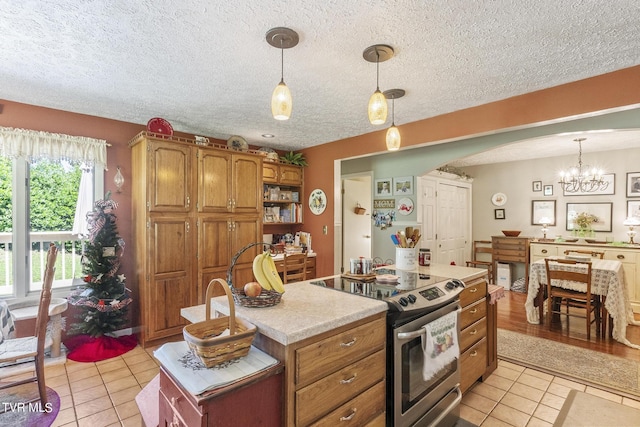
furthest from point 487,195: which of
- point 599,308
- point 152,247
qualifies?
point 152,247

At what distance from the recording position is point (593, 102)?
8.10ft

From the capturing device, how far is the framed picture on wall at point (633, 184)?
4895 millimetres

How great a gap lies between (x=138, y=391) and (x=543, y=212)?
21.9 feet

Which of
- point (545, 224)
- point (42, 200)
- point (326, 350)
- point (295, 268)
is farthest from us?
point (545, 224)

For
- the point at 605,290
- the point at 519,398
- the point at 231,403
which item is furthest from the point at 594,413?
the point at 231,403

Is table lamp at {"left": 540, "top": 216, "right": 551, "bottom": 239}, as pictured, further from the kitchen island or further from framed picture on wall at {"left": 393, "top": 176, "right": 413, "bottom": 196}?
the kitchen island

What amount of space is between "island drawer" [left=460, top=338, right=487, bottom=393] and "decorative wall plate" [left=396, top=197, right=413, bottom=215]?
2.40 metres

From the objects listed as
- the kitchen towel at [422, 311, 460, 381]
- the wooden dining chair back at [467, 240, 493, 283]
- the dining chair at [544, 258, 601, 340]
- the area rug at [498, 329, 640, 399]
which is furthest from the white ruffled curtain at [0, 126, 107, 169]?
the wooden dining chair back at [467, 240, 493, 283]

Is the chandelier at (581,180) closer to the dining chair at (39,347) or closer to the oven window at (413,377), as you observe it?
the oven window at (413,377)

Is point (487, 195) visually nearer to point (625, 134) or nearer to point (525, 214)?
point (525, 214)

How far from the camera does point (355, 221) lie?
594cm

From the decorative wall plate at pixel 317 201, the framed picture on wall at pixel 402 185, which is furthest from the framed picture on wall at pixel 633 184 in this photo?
the decorative wall plate at pixel 317 201

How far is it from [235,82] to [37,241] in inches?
106

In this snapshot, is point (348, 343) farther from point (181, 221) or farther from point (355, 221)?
point (355, 221)
